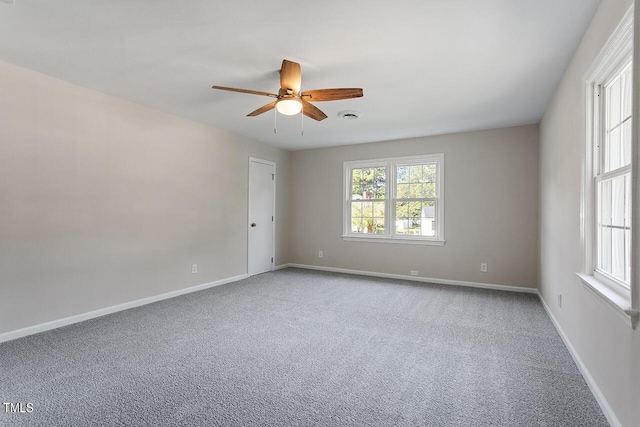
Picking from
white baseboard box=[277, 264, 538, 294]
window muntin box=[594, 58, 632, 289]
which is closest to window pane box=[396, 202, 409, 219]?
white baseboard box=[277, 264, 538, 294]

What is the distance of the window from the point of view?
5402mm

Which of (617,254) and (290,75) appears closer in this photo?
(617,254)

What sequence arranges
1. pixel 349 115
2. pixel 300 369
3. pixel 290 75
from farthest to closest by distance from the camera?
pixel 349 115 → pixel 290 75 → pixel 300 369

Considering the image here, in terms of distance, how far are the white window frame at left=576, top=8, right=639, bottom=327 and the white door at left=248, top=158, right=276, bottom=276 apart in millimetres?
4560

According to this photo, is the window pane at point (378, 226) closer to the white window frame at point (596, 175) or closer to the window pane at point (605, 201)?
the white window frame at point (596, 175)

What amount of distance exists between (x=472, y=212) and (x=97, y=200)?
16.6 feet

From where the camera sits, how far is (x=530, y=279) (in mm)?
4684

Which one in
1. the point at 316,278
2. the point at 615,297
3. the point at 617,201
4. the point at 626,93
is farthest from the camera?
the point at 316,278

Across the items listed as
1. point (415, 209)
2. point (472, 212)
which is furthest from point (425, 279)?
point (472, 212)

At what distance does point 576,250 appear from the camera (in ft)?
8.27

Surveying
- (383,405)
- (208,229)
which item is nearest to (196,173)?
(208,229)

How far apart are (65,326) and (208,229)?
206cm

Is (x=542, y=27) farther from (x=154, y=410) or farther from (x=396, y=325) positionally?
(x=154, y=410)

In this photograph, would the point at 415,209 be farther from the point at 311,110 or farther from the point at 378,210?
the point at 311,110
